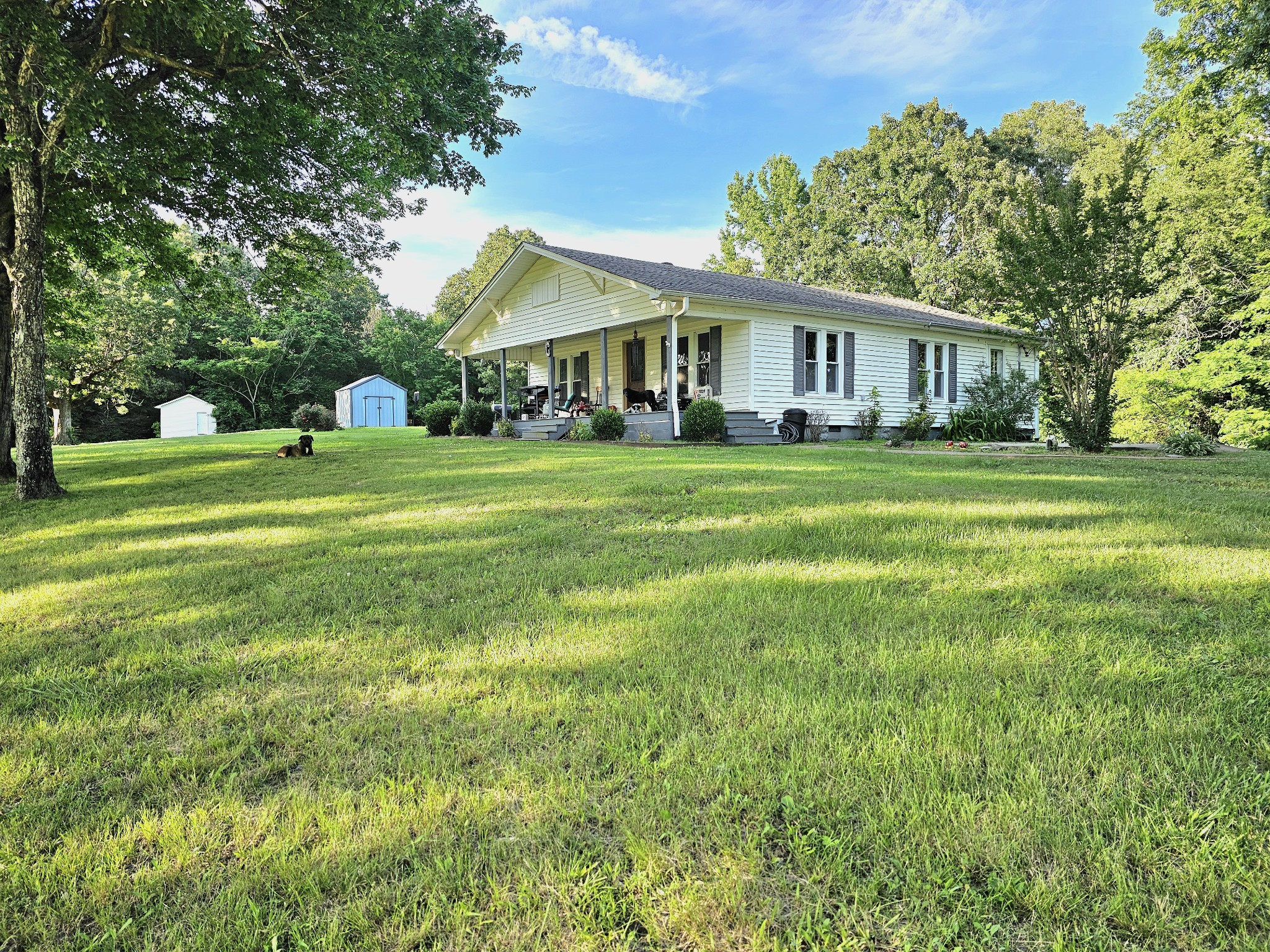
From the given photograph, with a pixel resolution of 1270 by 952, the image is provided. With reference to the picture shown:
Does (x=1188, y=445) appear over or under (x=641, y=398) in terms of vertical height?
under

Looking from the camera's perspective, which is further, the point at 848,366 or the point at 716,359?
the point at 848,366

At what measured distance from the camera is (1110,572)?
3143mm

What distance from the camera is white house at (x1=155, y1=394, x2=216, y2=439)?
36625mm

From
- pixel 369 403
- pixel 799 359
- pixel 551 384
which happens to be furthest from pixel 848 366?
pixel 369 403

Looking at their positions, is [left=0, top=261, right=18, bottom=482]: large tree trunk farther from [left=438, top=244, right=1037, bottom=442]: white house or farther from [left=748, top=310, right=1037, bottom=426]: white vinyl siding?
[left=748, top=310, right=1037, bottom=426]: white vinyl siding

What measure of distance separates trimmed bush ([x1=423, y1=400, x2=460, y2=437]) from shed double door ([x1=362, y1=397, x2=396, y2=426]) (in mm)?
17279

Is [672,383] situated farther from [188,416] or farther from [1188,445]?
[188,416]

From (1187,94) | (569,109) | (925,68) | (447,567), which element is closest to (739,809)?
(447,567)

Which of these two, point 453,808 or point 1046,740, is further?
point 1046,740

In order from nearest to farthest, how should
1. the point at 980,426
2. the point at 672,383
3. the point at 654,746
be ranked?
1. the point at 654,746
2. the point at 672,383
3. the point at 980,426

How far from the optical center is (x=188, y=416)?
36.9 m

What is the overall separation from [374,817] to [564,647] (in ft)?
3.38

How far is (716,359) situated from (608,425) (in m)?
3.31

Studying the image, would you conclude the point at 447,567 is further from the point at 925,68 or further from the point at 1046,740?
the point at 925,68
